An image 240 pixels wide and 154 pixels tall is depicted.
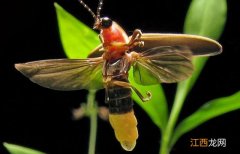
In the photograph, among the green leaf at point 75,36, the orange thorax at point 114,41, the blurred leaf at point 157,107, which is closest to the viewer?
the orange thorax at point 114,41

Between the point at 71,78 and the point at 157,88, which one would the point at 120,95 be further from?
the point at 157,88

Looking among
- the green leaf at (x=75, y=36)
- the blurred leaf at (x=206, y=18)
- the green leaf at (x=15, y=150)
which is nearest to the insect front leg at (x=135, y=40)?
the green leaf at (x=75, y=36)

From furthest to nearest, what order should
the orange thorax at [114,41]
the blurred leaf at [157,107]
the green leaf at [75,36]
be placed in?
the blurred leaf at [157,107] < the green leaf at [75,36] < the orange thorax at [114,41]

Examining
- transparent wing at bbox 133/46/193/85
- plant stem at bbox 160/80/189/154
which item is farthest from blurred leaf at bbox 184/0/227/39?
transparent wing at bbox 133/46/193/85

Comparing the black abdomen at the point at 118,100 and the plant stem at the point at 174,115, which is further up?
the plant stem at the point at 174,115

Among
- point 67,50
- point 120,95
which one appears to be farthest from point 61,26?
point 120,95

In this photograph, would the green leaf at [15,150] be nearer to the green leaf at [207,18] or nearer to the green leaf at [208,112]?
the green leaf at [208,112]

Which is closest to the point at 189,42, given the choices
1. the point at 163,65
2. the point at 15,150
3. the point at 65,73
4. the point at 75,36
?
the point at 163,65

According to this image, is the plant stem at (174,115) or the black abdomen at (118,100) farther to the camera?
the plant stem at (174,115)
